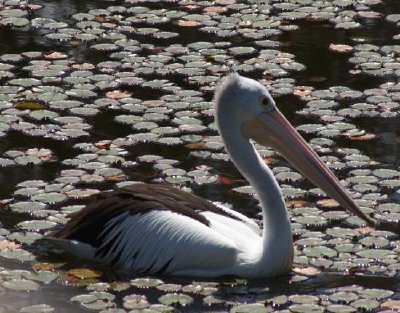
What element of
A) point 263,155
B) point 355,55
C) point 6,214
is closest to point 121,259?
point 6,214

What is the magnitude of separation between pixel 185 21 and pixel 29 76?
5.03 feet

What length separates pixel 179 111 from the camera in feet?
30.3

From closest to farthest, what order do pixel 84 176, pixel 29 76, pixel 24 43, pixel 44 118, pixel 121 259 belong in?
pixel 121 259 < pixel 84 176 < pixel 44 118 < pixel 29 76 < pixel 24 43

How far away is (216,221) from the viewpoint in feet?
24.5

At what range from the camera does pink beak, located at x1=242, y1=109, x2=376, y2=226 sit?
7582 millimetres

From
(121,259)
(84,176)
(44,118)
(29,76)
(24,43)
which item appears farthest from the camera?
(24,43)

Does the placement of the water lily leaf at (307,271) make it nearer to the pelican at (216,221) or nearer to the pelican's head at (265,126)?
the pelican at (216,221)

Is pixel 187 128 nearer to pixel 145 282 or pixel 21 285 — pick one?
pixel 145 282

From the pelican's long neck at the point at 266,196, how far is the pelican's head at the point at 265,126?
0.03 metres

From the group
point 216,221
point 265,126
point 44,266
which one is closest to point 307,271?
point 216,221

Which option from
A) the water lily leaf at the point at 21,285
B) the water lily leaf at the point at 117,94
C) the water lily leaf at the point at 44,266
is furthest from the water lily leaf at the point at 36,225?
the water lily leaf at the point at 117,94

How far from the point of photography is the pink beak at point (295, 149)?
24.9 feet

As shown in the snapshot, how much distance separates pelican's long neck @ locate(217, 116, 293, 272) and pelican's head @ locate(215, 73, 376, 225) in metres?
0.03

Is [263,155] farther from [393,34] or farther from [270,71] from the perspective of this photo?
[393,34]
